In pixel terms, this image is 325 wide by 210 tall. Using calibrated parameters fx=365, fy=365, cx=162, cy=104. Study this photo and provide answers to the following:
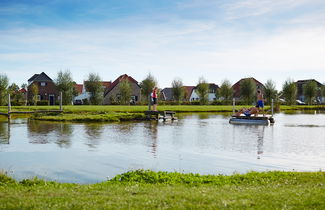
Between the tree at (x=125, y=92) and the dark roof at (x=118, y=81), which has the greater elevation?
the dark roof at (x=118, y=81)

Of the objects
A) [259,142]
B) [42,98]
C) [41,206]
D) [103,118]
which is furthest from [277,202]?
[42,98]

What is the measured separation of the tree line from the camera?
7212cm

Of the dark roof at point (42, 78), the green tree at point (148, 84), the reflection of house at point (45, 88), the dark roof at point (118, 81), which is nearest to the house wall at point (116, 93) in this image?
the dark roof at point (118, 81)

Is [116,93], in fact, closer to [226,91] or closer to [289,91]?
[226,91]

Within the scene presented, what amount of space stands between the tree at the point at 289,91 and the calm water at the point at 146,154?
7049 centimetres

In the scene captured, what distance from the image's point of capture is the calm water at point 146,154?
44.8 feet

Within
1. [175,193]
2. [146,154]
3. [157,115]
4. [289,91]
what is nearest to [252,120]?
[157,115]

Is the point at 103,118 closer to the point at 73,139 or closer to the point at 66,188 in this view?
the point at 73,139

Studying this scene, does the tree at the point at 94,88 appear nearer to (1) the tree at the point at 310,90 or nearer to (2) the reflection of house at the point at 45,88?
(2) the reflection of house at the point at 45,88

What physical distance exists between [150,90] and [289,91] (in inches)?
1477

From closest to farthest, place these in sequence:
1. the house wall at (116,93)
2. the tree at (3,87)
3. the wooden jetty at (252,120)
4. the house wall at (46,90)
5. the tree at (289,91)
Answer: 1. the wooden jetty at (252,120)
2. the tree at (3,87)
3. the house wall at (46,90)
4. the house wall at (116,93)
5. the tree at (289,91)

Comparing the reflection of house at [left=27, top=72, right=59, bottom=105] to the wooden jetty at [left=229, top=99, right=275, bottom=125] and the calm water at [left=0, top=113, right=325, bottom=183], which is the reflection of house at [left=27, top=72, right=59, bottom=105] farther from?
the calm water at [left=0, top=113, right=325, bottom=183]

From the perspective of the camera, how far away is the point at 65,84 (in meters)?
71.9

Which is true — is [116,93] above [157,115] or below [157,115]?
above
